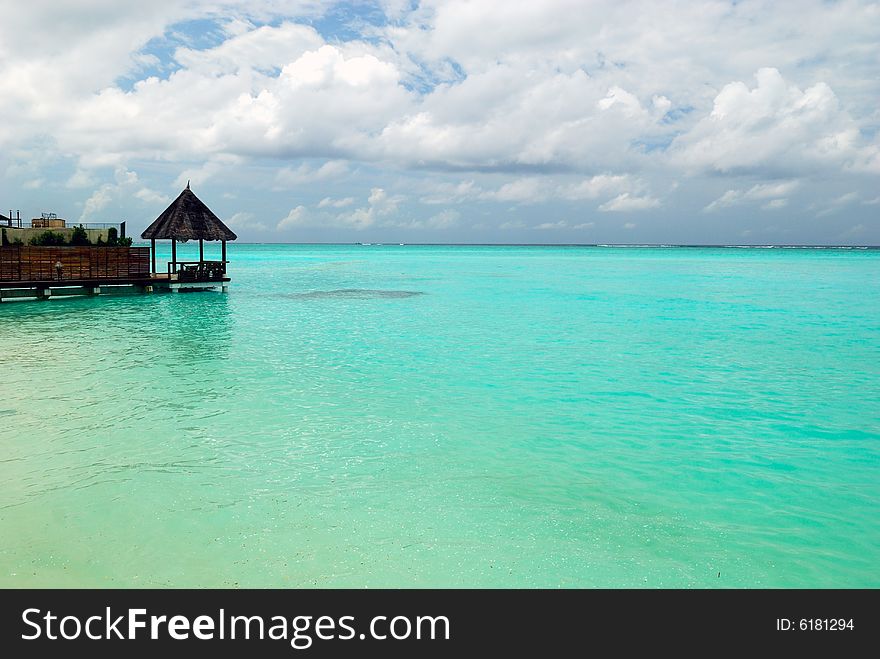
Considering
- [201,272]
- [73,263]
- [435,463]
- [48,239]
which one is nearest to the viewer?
[435,463]

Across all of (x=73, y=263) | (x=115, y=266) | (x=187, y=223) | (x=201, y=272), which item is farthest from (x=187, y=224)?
(x=73, y=263)

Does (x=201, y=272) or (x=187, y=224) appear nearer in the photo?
(x=187, y=224)

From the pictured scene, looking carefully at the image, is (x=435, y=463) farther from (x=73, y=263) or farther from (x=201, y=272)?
(x=73, y=263)

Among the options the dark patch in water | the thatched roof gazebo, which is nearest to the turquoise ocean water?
the thatched roof gazebo

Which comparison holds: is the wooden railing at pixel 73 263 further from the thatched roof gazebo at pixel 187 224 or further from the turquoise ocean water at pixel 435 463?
the turquoise ocean water at pixel 435 463

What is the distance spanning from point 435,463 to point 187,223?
23.0m

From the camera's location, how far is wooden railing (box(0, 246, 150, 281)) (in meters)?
25.1

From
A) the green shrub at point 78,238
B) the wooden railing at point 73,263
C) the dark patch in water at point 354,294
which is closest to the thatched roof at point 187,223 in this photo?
the wooden railing at point 73,263

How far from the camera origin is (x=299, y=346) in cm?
1506

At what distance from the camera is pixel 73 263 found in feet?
88.0

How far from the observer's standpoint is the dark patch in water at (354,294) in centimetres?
2939
